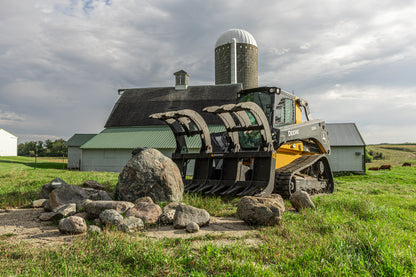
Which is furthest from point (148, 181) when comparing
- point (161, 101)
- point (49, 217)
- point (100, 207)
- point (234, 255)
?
point (161, 101)

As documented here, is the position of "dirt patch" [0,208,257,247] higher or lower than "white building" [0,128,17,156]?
lower

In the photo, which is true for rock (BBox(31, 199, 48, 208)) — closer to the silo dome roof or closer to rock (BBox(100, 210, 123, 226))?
rock (BBox(100, 210, 123, 226))

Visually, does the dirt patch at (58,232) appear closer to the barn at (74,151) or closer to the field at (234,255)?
the field at (234,255)

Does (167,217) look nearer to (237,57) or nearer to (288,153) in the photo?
(288,153)

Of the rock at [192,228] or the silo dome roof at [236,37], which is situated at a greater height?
the silo dome roof at [236,37]

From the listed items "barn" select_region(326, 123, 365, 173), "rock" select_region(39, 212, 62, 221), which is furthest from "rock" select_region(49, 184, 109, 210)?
"barn" select_region(326, 123, 365, 173)

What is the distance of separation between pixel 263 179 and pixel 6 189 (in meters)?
7.20

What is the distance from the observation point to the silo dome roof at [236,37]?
3294 centimetres

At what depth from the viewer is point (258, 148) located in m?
8.55

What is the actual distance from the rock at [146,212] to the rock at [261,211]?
1462mm

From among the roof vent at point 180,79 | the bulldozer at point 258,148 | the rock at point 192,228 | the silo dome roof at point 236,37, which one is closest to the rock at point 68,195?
the bulldozer at point 258,148

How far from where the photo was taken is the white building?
46.1 m

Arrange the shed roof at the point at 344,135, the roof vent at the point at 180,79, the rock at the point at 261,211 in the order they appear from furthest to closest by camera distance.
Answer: the roof vent at the point at 180,79
the shed roof at the point at 344,135
the rock at the point at 261,211

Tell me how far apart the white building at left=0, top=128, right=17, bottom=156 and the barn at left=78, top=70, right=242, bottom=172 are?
25.0 meters
